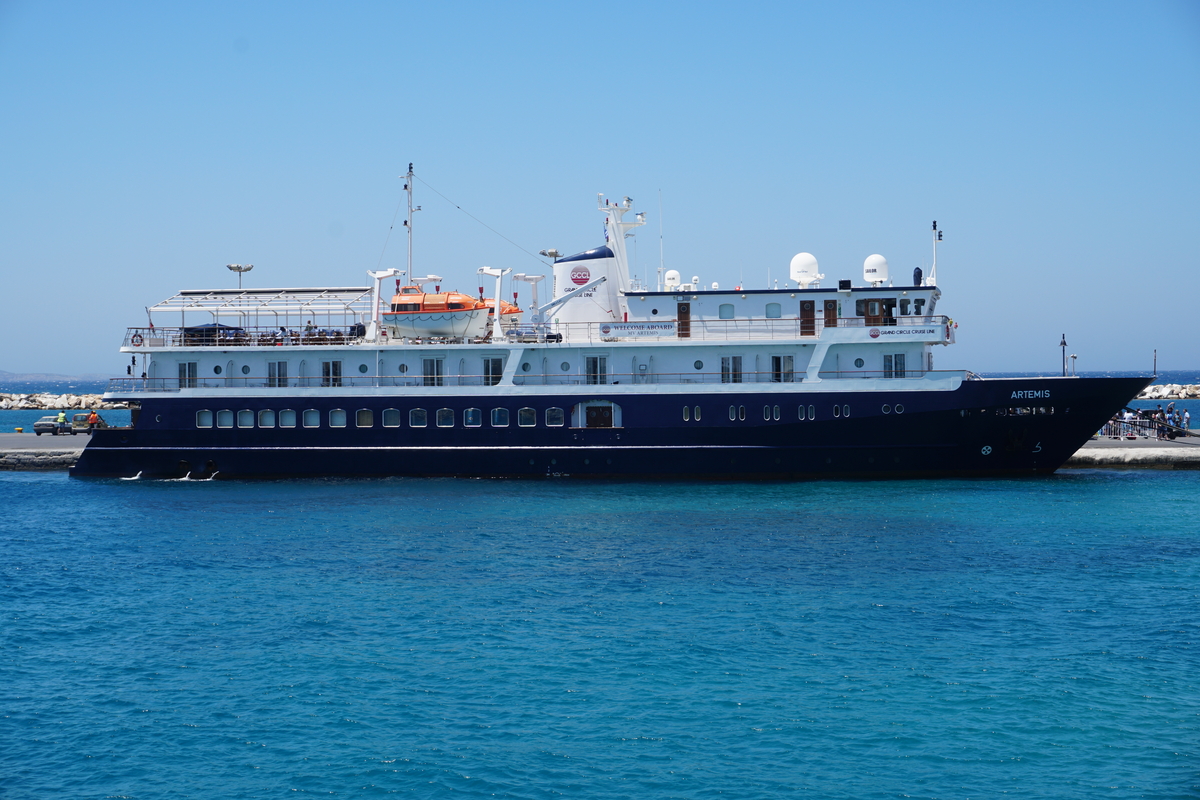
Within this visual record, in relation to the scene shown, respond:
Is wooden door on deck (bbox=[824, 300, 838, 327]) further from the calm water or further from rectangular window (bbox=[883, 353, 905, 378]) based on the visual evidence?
the calm water

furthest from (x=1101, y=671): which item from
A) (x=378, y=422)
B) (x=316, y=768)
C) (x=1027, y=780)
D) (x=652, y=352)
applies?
(x=378, y=422)

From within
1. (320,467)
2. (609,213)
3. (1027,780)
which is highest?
(609,213)

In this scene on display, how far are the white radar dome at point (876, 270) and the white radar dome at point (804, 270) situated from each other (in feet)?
5.40

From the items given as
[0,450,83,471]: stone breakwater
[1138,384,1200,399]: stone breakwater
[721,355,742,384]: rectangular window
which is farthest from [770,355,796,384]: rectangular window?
[1138,384,1200,399]: stone breakwater

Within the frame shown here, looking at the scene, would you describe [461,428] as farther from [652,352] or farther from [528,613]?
[528,613]

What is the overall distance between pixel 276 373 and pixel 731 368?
1743 centimetres

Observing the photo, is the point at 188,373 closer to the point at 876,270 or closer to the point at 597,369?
the point at 597,369

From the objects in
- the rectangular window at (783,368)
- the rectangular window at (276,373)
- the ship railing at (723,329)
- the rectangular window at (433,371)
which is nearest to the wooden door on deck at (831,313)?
the ship railing at (723,329)

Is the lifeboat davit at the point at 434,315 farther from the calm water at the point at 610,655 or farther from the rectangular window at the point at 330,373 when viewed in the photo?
the calm water at the point at 610,655

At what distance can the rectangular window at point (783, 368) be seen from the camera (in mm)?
36156

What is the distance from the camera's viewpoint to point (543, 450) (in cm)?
3638

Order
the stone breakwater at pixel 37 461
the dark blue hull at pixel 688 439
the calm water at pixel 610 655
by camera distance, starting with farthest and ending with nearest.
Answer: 1. the stone breakwater at pixel 37 461
2. the dark blue hull at pixel 688 439
3. the calm water at pixel 610 655

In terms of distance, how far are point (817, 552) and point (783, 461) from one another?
1151cm

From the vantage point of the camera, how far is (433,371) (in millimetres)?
38188
